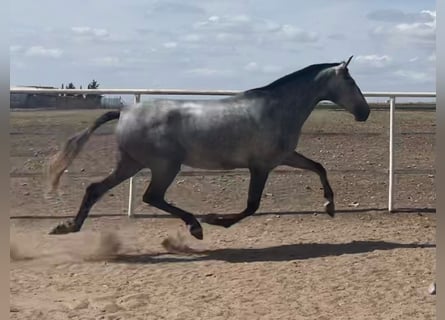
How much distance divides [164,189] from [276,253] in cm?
112

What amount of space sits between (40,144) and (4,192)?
9745 millimetres

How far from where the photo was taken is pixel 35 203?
7977 millimetres

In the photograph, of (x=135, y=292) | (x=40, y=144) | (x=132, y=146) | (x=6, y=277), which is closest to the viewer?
(x=6, y=277)

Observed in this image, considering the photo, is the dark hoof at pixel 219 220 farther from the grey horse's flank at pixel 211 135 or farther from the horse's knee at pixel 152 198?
the horse's knee at pixel 152 198

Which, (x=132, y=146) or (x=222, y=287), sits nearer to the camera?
(x=222, y=287)

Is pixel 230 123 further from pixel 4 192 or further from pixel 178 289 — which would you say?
pixel 4 192

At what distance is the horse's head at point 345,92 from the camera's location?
6.26m

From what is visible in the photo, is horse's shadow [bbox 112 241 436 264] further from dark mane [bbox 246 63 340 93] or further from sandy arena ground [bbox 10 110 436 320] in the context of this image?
dark mane [bbox 246 63 340 93]

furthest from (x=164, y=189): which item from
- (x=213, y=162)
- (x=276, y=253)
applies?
(x=276, y=253)

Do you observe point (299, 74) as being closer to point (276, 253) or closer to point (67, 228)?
point (276, 253)

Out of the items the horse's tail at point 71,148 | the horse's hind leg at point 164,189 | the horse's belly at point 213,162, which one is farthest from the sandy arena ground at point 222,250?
the horse's belly at point 213,162

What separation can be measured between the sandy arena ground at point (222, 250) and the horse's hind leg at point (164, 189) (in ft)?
0.78

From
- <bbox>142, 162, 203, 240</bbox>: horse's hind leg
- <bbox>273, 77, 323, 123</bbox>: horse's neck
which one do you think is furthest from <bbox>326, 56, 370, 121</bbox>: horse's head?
<bbox>142, 162, 203, 240</bbox>: horse's hind leg

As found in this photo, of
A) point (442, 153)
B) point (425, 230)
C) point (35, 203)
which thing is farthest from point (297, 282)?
point (35, 203)
